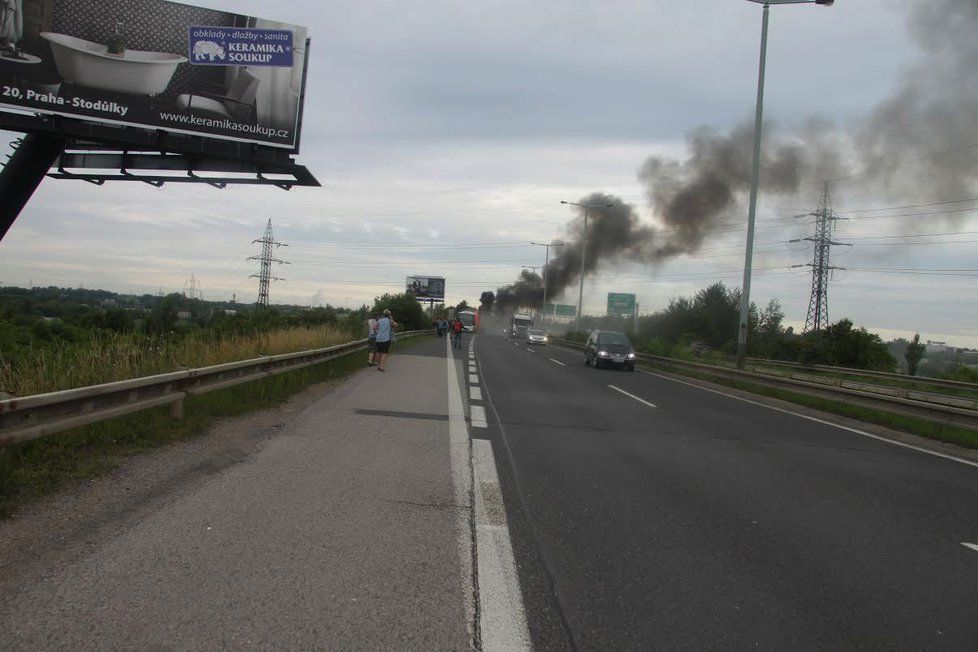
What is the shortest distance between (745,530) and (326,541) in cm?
294


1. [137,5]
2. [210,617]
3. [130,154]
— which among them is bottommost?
[210,617]

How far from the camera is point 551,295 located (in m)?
72.7

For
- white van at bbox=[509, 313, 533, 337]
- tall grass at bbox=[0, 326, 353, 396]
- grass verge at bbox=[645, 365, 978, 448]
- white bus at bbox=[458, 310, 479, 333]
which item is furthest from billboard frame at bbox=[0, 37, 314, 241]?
white bus at bbox=[458, 310, 479, 333]

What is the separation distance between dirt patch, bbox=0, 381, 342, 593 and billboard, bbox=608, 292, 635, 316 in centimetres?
6144

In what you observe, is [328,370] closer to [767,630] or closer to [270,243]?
[767,630]

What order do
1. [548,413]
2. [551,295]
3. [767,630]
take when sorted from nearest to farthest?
[767,630]
[548,413]
[551,295]

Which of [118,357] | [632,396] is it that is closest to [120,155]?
[118,357]

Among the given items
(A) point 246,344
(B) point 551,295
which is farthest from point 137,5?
(B) point 551,295

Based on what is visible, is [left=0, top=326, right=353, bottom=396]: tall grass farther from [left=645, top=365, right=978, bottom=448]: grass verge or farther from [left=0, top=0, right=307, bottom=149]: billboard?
[left=645, top=365, right=978, bottom=448]: grass verge

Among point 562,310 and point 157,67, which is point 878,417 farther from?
point 562,310

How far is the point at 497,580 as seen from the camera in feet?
12.8

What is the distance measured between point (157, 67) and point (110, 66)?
3.24 feet

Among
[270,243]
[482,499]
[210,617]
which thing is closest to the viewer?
[210,617]

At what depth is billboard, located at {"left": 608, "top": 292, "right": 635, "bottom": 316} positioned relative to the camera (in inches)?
2643
